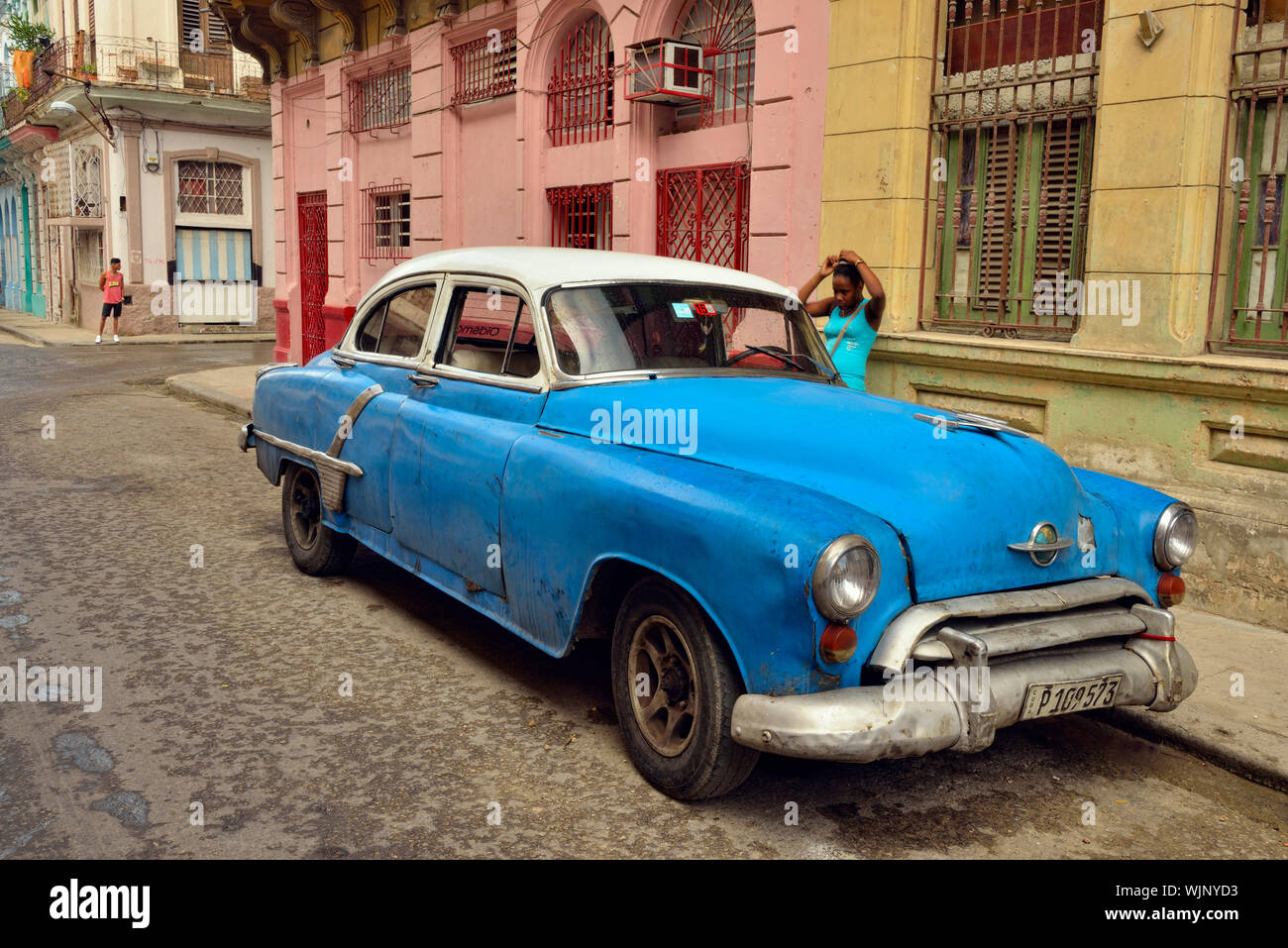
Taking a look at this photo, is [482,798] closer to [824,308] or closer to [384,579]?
[384,579]

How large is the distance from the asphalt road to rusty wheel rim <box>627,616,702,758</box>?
192mm

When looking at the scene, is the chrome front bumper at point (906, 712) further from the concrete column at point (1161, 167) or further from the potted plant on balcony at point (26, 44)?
the potted plant on balcony at point (26, 44)

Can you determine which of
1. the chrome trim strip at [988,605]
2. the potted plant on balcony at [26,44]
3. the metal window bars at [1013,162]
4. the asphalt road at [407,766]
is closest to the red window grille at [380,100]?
the metal window bars at [1013,162]

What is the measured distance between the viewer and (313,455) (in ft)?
19.6

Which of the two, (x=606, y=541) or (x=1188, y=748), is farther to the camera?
(x=1188, y=748)

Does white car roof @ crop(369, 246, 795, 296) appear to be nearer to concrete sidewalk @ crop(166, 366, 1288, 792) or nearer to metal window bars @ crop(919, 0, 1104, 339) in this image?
concrete sidewalk @ crop(166, 366, 1288, 792)

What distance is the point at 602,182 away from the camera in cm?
1095

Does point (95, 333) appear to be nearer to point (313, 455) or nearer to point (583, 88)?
point (583, 88)

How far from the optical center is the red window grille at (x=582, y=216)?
11008 mm

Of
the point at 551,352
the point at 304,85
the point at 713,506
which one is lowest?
the point at 713,506

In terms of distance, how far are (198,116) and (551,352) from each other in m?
25.0

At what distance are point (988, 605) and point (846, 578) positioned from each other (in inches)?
20.9

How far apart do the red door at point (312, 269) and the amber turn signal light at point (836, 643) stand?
14.8 metres

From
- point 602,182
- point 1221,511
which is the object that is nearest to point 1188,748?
point 1221,511
